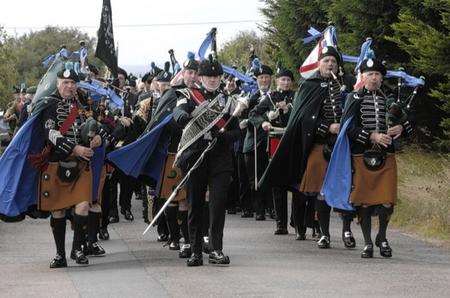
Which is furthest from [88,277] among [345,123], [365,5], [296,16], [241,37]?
[241,37]

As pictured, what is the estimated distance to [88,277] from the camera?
450 inches

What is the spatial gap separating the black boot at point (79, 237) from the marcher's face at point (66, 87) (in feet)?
4.07

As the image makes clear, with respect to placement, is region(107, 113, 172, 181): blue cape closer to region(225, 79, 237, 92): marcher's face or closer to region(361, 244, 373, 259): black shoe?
region(361, 244, 373, 259): black shoe

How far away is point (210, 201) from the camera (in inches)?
477

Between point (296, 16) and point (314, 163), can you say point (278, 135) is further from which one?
point (296, 16)

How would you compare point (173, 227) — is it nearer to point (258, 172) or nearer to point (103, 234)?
point (103, 234)

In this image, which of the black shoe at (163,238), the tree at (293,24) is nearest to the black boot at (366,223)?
the black shoe at (163,238)

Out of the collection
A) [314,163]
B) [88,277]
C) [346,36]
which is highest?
[346,36]

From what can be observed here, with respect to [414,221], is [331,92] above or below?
above

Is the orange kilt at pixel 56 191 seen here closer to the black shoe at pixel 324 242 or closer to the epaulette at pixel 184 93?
the epaulette at pixel 184 93

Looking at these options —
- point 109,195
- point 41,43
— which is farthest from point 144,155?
point 41,43

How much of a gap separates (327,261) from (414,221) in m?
4.02

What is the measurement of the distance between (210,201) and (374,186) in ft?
6.34

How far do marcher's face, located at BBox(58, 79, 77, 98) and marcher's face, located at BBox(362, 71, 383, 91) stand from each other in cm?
314
